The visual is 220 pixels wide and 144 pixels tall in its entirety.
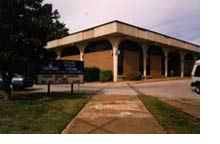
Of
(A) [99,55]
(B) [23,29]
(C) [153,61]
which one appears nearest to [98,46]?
(A) [99,55]

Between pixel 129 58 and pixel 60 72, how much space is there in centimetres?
801

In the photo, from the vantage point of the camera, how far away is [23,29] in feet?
17.0

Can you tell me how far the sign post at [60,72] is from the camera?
19.7 feet

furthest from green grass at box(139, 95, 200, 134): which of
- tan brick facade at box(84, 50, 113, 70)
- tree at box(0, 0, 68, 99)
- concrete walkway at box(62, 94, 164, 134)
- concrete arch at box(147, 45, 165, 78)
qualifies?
tan brick facade at box(84, 50, 113, 70)

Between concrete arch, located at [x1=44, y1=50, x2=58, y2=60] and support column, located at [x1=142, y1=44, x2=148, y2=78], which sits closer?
concrete arch, located at [x1=44, y1=50, x2=58, y2=60]

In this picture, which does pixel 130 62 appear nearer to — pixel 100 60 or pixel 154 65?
pixel 154 65

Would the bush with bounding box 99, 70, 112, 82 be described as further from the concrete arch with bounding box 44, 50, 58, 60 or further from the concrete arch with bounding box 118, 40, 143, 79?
the concrete arch with bounding box 44, 50, 58, 60

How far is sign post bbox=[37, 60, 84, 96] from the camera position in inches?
236

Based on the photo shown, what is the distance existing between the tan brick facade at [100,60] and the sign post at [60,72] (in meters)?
6.67

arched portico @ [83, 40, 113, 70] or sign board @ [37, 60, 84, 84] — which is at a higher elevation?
arched portico @ [83, 40, 113, 70]

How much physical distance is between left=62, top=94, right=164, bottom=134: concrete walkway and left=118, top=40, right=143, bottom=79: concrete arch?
8494 millimetres

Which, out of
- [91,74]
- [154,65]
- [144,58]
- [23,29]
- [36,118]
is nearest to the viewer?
[36,118]

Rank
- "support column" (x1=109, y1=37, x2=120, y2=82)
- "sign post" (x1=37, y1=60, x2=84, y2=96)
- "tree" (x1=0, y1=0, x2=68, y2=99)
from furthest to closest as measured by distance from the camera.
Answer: "support column" (x1=109, y1=37, x2=120, y2=82) < "sign post" (x1=37, y1=60, x2=84, y2=96) < "tree" (x1=0, y1=0, x2=68, y2=99)
